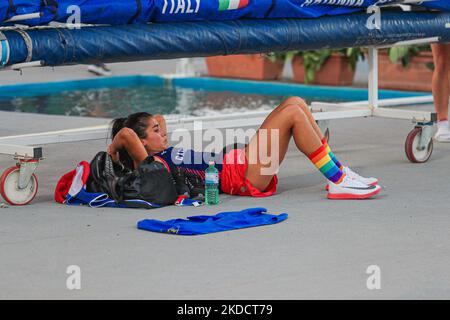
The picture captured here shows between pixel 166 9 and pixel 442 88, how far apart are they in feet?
9.07

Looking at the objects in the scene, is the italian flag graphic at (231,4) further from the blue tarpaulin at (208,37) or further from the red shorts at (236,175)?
the red shorts at (236,175)

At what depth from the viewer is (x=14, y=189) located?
548 centimetres

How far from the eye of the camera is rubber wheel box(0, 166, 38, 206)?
5.41m

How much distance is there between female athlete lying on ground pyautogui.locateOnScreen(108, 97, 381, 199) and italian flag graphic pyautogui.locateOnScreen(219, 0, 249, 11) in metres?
0.61

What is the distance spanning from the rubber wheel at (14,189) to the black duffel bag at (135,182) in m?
0.29

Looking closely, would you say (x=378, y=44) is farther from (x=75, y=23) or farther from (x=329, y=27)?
(x=75, y=23)

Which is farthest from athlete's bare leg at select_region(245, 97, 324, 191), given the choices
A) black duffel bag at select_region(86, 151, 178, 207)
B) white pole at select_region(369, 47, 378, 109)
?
white pole at select_region(369, 47, 378, 109)

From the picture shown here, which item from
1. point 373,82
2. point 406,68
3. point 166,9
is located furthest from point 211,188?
point 406,68

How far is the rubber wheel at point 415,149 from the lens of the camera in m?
6.71

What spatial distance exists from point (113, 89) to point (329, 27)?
23.1ft

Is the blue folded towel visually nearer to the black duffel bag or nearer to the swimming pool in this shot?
the black duffel bag

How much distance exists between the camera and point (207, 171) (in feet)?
18.3

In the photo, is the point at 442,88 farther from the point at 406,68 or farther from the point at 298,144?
the point at 406,68
